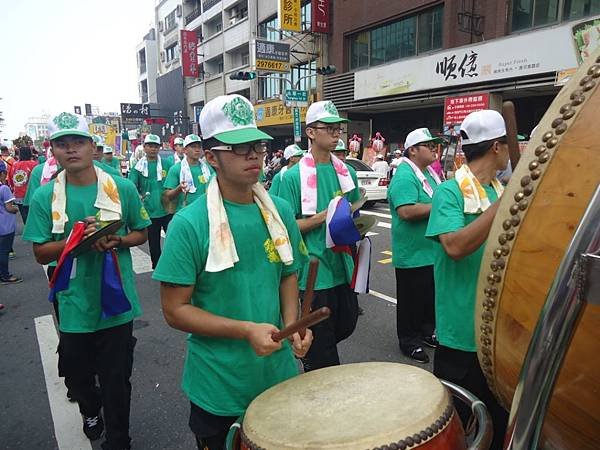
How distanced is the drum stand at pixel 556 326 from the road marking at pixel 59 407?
8.95 feet

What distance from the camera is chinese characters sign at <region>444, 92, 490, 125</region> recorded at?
14.3 m

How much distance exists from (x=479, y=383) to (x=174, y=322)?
144 cm

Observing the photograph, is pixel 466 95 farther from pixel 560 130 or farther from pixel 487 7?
pixel 560 130

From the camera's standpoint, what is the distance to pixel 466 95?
1480 centimetres

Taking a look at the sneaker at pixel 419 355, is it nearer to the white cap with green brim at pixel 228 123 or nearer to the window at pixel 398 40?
the white cap with green brim at pixel 228 123

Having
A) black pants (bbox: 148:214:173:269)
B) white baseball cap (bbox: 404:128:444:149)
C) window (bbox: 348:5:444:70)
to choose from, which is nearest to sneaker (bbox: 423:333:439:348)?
white baseball cap (bbox: 404:128:444:149)

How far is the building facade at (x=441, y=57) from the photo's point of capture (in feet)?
42.3

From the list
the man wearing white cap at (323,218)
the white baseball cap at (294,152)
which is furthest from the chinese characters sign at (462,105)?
the man wearing white cap at (323,218)

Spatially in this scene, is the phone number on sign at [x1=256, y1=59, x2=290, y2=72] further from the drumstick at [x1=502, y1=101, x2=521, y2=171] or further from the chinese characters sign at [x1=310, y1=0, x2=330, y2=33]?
the drumstick at [x1=502, y1=101, x2=521, y2=171]

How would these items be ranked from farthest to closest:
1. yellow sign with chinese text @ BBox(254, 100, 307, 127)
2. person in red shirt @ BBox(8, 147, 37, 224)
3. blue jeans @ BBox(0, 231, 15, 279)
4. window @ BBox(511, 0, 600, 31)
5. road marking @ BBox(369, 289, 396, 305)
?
yellow sign with chinese text @ BBox(254, 100, 307, 127) < window @ BBox(511, 0, 600, 31) < person in red shirt @ BBox(8, 147, 37, 224) < blue jeans @ BBox(0, 231, 15, 279) < road marking @ BBox(369, 289, 396, 305)

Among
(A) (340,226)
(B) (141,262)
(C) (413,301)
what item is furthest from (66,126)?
(B) (141,262)

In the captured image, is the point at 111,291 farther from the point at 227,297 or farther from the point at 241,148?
the point at 241,148

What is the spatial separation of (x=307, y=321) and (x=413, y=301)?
2.76 m

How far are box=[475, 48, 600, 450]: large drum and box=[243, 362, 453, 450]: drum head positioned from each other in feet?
0.83
